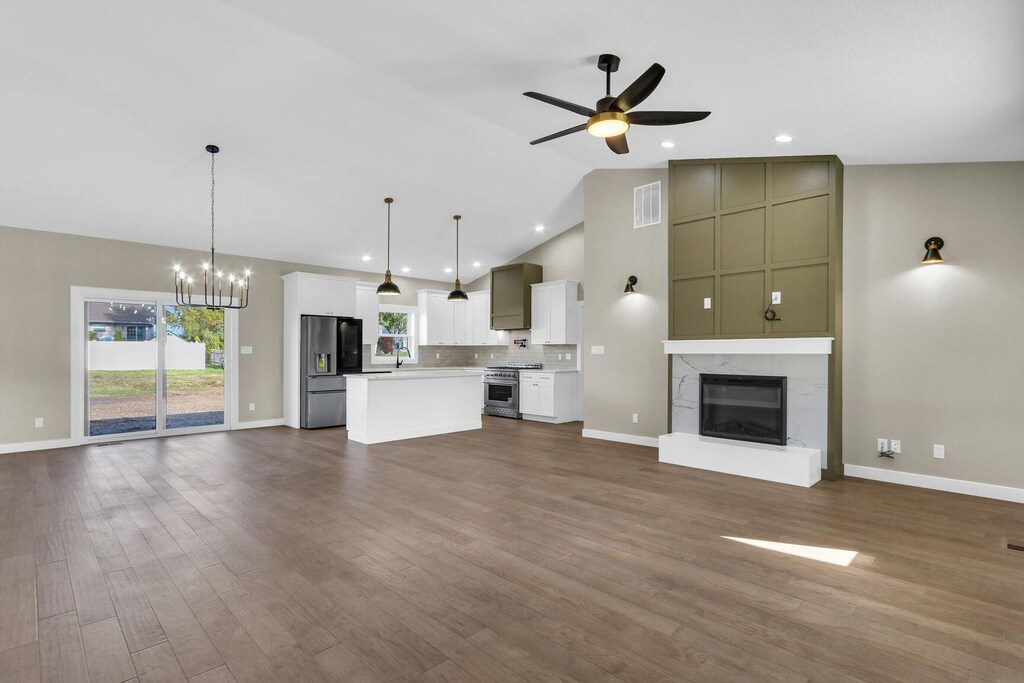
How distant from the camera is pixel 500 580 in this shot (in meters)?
2.56

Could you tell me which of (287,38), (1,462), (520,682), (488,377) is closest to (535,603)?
A: (520,682)

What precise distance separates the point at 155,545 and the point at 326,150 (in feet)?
12.9

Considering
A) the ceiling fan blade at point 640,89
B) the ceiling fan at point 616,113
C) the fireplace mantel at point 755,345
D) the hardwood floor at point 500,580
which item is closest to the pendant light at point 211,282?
the hardwood floor at point 500,580

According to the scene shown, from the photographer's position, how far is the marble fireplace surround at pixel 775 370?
15.3 ft

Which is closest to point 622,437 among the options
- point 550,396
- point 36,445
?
point 550,396

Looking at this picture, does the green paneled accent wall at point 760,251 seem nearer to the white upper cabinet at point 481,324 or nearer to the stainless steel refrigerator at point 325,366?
the white upper cabinet at point 481,324

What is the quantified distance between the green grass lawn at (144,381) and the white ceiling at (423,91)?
73.8 inches

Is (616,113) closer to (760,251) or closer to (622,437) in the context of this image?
(760,251)

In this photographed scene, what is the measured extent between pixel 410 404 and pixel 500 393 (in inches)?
103

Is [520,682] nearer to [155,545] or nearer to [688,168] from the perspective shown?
[155,545]

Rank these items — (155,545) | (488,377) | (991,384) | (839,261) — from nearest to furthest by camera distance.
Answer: (155,545) < (991,384) < (839,261) < (488,377)

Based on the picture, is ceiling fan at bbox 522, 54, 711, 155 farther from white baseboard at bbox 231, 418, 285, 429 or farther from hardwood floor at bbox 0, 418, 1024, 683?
white baseboard at bbox 231, 418, 285, 429

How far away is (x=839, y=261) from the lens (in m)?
4.70

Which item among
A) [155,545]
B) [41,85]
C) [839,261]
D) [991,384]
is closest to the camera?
[155,545]
